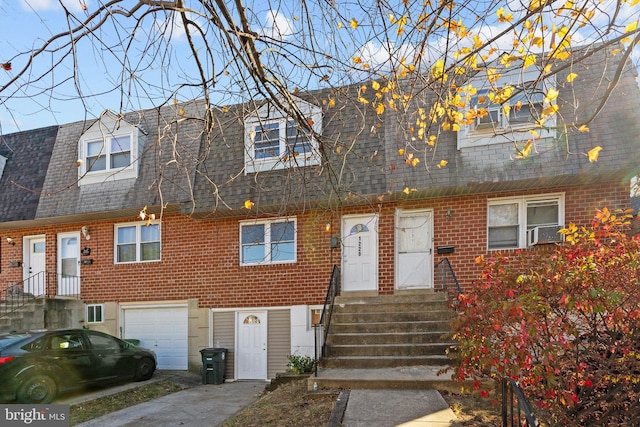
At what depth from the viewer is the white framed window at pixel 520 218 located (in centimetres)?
898

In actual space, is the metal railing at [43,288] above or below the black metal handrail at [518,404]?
below

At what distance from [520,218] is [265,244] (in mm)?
6166

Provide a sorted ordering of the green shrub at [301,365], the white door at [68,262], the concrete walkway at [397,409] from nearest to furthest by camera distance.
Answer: the concrete walkway at [397,409]
the green shrub at [301,365]
the white door at [68,262]

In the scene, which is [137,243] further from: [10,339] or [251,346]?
[251,346]

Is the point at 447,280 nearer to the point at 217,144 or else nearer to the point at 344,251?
the point at 344,251

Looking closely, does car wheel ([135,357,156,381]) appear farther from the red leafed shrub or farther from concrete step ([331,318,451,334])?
the red leafed shrub

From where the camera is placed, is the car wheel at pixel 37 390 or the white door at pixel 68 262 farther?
the white door at pixel 68 262

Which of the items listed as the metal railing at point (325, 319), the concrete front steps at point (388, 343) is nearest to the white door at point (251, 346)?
the metal railing at point (325, 319)

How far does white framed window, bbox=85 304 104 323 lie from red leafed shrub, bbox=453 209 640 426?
1102 centimetres

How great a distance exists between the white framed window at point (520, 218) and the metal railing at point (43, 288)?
11.7 m

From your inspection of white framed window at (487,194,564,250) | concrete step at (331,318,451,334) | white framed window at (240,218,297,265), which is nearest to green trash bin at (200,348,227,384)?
white framed window at (240,218,297,265)

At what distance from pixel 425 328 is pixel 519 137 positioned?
4.59 m

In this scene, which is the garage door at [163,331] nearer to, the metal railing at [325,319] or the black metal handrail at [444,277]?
the metal railing at [325,319]

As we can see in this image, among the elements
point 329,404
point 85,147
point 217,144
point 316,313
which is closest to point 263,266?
point 316,313
